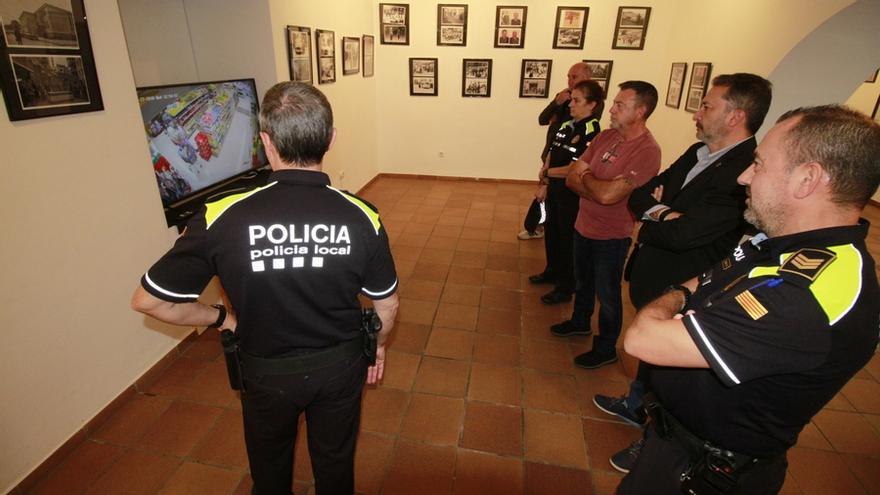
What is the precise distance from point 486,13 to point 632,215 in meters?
4.68

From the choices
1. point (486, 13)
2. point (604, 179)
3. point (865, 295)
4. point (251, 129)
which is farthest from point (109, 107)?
point (486, 13)

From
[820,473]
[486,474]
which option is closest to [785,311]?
[486,474]

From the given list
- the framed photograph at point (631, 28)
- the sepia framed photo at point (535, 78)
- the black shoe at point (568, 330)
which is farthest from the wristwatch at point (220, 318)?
the framed photograph at point (631, 28)

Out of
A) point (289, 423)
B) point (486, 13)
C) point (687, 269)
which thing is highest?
point (486, 13)

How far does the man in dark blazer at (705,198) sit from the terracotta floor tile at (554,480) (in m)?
0.20

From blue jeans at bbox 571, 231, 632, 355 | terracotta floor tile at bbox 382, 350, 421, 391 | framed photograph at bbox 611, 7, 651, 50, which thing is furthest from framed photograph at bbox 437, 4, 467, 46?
terracotta floor tile at bbox 382, 350, 421, 391

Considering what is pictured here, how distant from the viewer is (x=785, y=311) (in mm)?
891

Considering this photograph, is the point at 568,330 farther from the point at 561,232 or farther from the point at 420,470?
the point at 420,470

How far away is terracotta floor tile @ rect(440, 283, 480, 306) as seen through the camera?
344 centimetres

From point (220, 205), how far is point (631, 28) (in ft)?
20.5

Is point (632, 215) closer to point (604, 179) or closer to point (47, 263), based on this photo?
point (604, 179)

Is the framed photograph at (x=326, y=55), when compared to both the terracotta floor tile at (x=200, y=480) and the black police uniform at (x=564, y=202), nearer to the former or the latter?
the black police uniform at (x=564, y=202)

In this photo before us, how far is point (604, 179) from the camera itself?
2.36 m

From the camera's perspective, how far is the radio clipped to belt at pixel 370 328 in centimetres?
144
